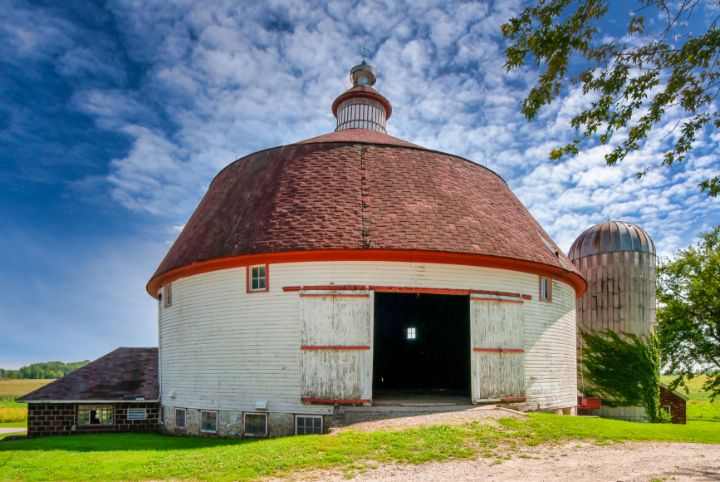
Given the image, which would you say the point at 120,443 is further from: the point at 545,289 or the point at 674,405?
the point at 674,405

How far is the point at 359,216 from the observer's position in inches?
569

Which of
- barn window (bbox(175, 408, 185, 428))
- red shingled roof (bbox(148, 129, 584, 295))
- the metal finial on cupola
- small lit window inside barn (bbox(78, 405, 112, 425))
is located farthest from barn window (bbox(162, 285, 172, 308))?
the metal finial on cupola

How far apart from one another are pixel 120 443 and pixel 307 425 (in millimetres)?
4696

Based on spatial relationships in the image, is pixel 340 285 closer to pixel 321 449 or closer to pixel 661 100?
pixel 321 449

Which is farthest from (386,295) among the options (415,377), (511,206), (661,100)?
(661,100)

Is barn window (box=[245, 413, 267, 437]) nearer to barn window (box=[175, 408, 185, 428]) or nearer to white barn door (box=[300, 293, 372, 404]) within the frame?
white barn door (box=[300, 293, 372, 404])

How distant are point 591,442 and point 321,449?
5.33m

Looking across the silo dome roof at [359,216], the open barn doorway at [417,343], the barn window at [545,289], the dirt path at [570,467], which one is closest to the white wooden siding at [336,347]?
the silo dome roof at [359,216]

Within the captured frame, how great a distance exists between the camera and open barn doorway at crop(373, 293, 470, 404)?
2162 centimetres

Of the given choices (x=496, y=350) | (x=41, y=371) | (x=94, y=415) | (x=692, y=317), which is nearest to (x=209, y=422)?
(x=94, y=415)

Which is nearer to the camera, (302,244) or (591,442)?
(591,442)

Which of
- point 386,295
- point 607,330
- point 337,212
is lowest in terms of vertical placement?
point 607,330

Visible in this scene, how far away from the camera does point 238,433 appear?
14094 mm

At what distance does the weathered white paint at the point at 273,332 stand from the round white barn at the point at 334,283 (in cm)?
4
